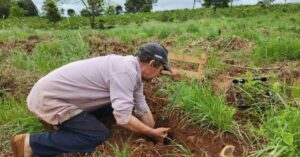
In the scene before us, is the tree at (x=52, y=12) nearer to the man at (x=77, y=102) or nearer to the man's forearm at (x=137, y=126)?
the man at (x=77, y=102)

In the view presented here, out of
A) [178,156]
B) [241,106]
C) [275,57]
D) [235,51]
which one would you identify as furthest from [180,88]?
[235,51]

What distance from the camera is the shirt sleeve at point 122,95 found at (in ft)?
11.0

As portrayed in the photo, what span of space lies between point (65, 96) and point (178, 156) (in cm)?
97

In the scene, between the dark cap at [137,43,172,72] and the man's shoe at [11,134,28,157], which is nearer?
the dark cap at [137,43,172,72]

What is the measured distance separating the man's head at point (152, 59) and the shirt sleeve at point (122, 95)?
6.7 inches

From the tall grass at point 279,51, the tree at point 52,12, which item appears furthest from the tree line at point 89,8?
the tall grass at point 279,51

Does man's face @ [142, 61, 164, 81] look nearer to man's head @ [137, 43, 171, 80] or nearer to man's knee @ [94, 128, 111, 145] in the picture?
man's head @ [137, 43, 171, 80]

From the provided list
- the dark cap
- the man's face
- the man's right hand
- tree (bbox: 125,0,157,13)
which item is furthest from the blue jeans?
tree (bbox: 125,0,157,13)

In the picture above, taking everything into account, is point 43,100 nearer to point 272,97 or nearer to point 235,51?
point 272,97

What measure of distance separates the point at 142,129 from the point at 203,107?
593 mm

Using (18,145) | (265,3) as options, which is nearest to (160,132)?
(18,145)

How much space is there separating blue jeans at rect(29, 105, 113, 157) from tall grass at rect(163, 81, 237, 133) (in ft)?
2.50

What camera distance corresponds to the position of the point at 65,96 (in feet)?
11.8

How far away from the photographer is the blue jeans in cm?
360
